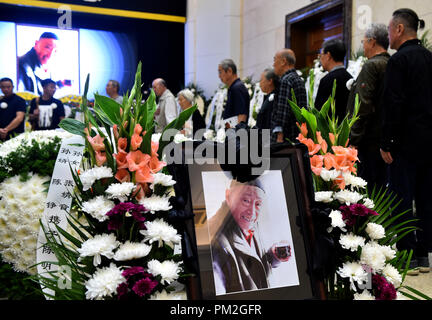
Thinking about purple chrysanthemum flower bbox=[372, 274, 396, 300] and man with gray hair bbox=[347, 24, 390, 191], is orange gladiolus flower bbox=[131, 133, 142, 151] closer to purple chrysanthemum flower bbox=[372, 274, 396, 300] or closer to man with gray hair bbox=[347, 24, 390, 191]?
purple chrysanthemum flower bbox=[372, 274, 396, 300]

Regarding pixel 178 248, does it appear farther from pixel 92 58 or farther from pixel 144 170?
pixel 92 58

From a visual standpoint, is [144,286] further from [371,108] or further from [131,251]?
[371,108]

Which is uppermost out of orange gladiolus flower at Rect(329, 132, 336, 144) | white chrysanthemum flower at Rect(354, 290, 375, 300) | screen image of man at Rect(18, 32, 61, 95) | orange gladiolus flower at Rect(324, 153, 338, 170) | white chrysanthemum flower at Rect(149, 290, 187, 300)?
screen image of man at Rect(18, 32, 61, 95)

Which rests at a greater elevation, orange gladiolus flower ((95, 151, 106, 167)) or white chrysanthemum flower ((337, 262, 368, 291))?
orange gladiolus flower ((95, 151, 106, 167))

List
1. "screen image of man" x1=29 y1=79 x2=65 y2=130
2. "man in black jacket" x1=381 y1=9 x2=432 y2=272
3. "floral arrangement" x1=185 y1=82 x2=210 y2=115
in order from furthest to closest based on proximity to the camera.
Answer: "floral arrangement" x1=185 y1=82 x2=210 y2=115
"screen image of man" x1=29 y1=79 x2=65 y2=130
"man in black jacket" x1=381 y1=9 x2=432 y2=272

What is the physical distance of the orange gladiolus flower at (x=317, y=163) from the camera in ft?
3.67

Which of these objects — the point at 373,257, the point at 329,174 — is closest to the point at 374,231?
the point at 373,257

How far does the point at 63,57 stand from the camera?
934 centimetres

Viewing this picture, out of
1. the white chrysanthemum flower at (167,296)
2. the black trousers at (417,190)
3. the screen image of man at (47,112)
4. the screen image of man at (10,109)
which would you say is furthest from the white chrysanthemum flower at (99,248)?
the screen image of man at (47,112)

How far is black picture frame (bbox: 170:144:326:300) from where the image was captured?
86 cm

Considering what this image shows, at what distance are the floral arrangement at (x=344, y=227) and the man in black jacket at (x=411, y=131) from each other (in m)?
1.52

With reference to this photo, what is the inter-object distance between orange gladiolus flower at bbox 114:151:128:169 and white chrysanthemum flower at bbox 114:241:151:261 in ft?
0.53

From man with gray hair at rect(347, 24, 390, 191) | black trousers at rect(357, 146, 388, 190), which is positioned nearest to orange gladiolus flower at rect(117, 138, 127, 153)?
man with gray hair at rect(347, 24, 390, 191)
